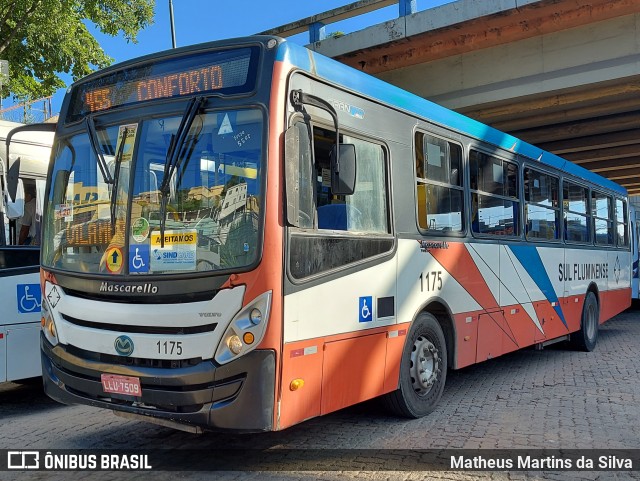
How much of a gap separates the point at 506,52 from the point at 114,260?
11.0 metres

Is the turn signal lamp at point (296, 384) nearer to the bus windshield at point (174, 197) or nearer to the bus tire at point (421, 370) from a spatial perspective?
the bus windshield at point (174, 197)

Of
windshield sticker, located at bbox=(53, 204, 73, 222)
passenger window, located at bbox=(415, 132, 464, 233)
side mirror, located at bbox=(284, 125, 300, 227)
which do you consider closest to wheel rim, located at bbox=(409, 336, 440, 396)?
passenger window, located at bbox=(415, 132, 464, 233)

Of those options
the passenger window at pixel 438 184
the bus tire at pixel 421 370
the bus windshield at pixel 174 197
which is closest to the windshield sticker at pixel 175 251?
the bus windshield at pixel 174 197

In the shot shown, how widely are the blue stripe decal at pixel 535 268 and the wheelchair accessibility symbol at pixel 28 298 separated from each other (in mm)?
5754

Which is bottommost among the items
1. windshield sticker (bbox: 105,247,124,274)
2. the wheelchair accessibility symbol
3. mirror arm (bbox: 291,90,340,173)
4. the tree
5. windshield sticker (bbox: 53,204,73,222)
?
the wheelchair accessibility symbol

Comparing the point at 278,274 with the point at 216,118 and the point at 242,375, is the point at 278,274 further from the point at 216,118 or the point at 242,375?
the point at 216,118

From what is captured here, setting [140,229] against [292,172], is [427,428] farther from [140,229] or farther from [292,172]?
[140,229]

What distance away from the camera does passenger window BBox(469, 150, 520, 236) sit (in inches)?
286

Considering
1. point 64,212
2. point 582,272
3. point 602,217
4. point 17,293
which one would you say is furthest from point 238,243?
point 602,217

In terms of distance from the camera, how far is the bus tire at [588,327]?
10.6 m

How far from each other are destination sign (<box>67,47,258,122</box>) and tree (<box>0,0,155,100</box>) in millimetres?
10392

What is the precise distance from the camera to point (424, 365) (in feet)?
20.2

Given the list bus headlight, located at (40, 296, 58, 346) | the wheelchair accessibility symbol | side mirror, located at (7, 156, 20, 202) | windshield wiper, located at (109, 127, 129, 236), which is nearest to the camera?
windshield wiper, located at (109, 127, 129, 236)

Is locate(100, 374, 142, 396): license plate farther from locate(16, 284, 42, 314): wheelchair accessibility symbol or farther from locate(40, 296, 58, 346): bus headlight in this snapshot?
locate(16, 284, 42, 314): wheelchair accessibility symbol
